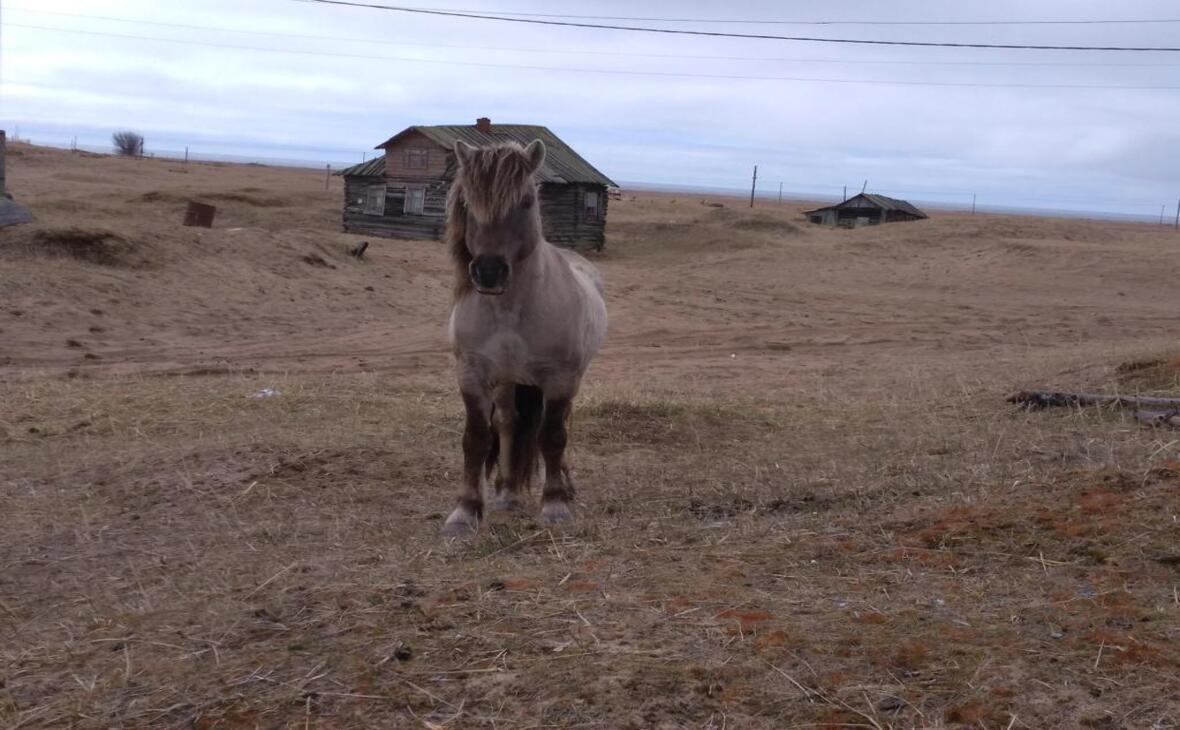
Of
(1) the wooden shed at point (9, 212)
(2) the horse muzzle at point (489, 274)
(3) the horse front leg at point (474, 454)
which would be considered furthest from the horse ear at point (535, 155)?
(1) the wooden shed at point (9, 212)

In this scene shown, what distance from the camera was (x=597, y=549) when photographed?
495 cm

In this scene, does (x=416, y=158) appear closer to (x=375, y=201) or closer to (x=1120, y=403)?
(x=375, y=201)

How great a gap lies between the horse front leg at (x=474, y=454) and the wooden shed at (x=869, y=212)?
44.6m

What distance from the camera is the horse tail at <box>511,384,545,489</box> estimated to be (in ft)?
22.0

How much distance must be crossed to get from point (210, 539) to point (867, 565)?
324cm

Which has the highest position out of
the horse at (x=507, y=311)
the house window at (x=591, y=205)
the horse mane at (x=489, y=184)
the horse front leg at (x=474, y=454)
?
the house window at (x=591, y=205)

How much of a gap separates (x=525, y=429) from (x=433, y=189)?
89.4 feet

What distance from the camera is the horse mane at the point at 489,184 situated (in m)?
5.63

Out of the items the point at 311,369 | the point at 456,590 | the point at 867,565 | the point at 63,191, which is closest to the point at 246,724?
the point at 456,590

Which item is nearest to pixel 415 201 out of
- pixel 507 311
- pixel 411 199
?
pixel 411 199

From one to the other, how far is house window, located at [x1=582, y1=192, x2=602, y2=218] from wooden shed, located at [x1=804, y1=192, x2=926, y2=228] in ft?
61.6

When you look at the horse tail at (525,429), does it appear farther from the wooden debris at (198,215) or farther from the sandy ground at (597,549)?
the wooden debris at (198,215)

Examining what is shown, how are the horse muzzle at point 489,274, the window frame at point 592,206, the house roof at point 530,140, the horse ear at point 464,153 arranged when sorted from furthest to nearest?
the window frame at point 592,206 < the house roof at point 530,140 < the horse ear at point 464,153 < the horse muzzle at point 489,274

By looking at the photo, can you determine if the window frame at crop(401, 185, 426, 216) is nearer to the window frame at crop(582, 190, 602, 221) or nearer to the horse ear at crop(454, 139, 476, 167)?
the window frame at crop(582, 190, 602, 221)
